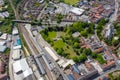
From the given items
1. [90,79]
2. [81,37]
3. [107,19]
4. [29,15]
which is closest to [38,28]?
[29,15]

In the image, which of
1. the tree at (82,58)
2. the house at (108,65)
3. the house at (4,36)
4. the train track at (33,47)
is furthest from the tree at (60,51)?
the house at (4,36)

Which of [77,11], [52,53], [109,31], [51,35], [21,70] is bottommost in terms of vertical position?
[21,70]

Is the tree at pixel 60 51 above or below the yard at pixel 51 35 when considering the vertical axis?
below

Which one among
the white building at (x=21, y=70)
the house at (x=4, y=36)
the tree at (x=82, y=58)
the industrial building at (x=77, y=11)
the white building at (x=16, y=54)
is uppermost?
the industrial building at (x=77, y=11)

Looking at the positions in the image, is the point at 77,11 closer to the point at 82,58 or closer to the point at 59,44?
the point at 59,44

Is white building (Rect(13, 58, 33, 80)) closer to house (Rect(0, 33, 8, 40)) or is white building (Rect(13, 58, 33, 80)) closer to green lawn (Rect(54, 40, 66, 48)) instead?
green lawn (Rect(54, 40, 66, 48))

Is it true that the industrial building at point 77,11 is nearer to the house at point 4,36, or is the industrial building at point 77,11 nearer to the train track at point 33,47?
Result: the train track at point 33,47

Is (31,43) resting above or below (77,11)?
below

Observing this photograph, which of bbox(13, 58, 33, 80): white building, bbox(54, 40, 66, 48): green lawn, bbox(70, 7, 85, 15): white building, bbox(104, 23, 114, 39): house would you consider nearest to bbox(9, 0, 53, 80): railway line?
bbox(13, 58, 33, 80): white building

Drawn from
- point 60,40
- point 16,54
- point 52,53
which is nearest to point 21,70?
point 16,54
